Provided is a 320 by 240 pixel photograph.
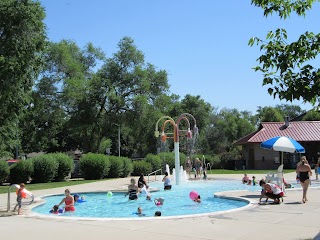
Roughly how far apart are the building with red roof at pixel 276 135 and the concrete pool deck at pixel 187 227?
3508cm

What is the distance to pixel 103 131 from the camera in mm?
50625

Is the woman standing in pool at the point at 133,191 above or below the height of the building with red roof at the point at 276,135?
below

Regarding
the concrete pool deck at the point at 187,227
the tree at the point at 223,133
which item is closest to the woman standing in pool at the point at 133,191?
the concrete pool deck at the point at 187,227

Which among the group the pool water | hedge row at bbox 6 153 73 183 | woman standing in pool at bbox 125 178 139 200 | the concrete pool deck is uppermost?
hedge row at bbox 6 153 73 183

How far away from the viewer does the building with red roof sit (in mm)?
47469

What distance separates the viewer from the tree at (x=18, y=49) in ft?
87.5

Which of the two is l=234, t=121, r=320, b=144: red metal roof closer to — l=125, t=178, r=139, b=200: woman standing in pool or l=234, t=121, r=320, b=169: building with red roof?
l=234, t=121, r=320, b=169: building with red roof

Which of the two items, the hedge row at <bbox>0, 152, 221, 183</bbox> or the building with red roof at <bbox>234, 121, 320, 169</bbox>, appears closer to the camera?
→ the hedge row at <bbox>0, 152, 221, 183</bbox>

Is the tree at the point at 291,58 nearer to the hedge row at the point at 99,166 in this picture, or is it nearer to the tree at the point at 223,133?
the hedge row at the point at 99,166

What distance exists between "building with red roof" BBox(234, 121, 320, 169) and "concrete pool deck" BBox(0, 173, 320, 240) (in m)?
35.1

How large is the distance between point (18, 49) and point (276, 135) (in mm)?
32211

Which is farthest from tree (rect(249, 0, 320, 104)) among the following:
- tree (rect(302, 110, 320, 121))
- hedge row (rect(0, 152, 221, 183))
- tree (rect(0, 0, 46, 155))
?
hedge row (rect(0, 152, 221, 183))

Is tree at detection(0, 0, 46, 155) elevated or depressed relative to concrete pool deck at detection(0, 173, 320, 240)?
elevated

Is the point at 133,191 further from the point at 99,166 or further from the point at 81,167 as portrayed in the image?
the point at 81,167
